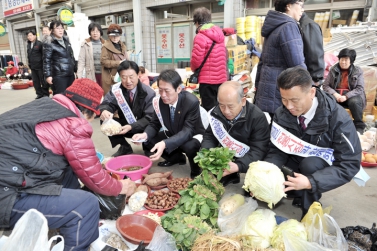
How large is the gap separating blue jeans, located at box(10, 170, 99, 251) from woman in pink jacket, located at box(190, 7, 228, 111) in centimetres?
295

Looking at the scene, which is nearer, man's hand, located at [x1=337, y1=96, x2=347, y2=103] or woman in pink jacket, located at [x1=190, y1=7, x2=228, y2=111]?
woman in pink jacket, located at [x1=190, y1=7, x2=228, y2=111]

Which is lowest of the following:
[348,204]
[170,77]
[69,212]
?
[348,204]

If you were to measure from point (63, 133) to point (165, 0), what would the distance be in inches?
372

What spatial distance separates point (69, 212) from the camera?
1.89 metres

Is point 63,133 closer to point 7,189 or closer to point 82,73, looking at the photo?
point 7,189

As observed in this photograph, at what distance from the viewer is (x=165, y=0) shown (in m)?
10.1

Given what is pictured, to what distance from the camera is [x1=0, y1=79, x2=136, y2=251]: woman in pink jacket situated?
69.5 inches

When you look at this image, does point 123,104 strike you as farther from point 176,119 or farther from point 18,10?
point 18,10

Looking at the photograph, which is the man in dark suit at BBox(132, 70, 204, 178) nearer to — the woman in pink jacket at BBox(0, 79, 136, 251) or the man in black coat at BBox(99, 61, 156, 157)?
the man in black coat at BBox(99, 61, 156, 157)

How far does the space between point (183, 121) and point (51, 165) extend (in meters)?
1.82

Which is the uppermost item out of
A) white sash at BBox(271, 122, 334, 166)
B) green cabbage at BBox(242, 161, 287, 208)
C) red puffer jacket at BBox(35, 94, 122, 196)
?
red puffer jacket at BBox(35, 94, 122, 196)

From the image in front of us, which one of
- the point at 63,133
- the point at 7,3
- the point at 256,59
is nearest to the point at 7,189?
the point at 63,133

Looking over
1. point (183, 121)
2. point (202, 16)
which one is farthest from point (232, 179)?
point (202, 16)

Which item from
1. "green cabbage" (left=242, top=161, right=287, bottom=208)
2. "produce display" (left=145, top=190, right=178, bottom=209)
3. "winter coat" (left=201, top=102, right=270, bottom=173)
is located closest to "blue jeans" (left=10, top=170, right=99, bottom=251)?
"produce display" (left=145, top=190, right=178, bottom=209)
